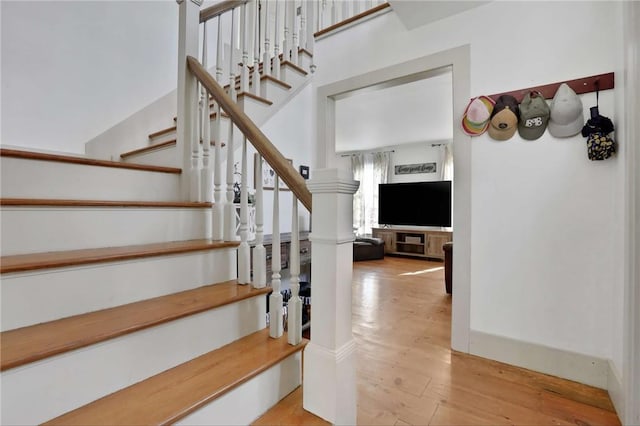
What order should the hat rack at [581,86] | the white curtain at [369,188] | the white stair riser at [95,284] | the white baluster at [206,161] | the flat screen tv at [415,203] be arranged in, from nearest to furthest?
1. the white stair riser at [95,284]
2. the hat rack at [581,86]
3. the white baluster at [206,161]
4. the flat screen tv at [415,203]
5. the white curtain at [369,188]

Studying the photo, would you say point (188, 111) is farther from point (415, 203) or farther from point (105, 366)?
point (415, 203)

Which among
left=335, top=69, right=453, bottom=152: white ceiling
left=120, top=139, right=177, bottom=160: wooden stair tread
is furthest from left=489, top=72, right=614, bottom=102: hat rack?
left=120, top=139, right=177, bottom=160: wooden stair tread

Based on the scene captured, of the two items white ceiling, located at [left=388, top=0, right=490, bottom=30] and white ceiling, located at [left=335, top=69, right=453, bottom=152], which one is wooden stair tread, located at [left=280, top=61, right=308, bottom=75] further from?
white ceiling, located at [left=388, top=0, right=490, bottom=30]

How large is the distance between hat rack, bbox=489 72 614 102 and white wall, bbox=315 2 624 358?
0.04m

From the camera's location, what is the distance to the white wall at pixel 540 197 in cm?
157

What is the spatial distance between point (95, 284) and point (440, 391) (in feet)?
5.54

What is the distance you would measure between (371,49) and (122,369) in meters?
2.52

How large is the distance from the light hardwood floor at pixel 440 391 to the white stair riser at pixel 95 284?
2.18 ft

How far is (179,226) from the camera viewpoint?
1.48 meters

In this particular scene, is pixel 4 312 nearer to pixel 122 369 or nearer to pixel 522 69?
pixel 122 369

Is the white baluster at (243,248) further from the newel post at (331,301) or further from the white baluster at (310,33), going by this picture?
the white baluster at (310,33)

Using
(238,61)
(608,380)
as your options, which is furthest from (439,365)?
(238,61)

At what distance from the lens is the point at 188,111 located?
5.67 feet

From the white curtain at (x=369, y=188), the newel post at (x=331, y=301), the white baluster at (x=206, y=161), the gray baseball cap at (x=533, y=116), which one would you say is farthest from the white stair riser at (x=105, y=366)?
the white curtain at (x=369, y=188)
